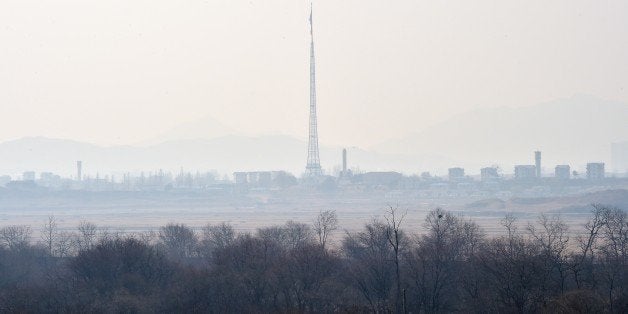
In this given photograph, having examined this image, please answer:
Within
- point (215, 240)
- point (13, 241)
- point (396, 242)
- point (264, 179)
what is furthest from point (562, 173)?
point (396, 242)

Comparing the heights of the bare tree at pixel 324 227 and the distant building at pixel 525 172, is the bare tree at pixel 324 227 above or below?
below

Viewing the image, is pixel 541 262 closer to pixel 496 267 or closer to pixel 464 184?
pixel 496 267

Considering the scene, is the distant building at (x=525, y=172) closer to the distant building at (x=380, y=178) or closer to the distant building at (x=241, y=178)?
the distant building at (x=380, y=178)

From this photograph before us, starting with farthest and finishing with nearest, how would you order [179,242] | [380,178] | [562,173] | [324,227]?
[380,178] < [562,173] < [324,227] < [179,242]

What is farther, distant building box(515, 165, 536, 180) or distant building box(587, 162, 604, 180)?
distant building box(515, 165, 536, 180)

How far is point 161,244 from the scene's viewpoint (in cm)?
3816

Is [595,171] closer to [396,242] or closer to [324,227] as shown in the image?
[324,227]

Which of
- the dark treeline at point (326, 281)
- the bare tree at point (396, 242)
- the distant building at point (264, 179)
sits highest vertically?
the distant building at point (264, 179)

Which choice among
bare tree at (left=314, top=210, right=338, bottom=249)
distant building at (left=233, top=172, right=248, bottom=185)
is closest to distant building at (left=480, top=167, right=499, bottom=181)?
distant building at (left=233, top=172, right=248, bottom=185)

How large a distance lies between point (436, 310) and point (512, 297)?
8.15 feet

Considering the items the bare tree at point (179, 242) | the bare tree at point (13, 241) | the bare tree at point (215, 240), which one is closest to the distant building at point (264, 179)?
the bare tree at point (13, 241)

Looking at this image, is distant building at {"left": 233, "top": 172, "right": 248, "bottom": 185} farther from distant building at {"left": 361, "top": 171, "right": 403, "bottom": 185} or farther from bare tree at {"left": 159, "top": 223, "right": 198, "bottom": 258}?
bare tree at {"left": 159, "top": 223, "right": 198, "bottom": 258}

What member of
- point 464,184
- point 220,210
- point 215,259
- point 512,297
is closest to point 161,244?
point 215,259

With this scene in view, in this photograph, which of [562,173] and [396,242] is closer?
[396,242]
